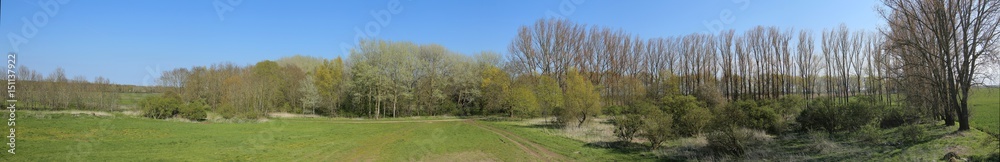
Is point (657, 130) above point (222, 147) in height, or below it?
above

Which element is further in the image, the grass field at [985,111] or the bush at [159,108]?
the bush at [159,108]

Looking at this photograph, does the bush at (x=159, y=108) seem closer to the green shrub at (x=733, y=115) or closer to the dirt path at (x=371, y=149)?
the dirt path at (x=371, y=149)

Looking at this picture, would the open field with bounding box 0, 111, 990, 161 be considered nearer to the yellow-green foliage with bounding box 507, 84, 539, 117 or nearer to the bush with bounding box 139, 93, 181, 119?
the bush with bounding box 139, 93, 181, 119

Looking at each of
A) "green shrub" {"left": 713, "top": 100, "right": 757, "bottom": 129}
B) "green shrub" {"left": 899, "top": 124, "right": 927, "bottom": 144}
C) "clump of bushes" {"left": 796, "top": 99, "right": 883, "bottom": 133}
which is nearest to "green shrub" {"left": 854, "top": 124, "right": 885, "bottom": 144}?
"green shrub" {"left": 899, "top": 124, "right": 927, "bottom": 144}

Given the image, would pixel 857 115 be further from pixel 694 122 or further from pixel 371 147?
pixel 371 147

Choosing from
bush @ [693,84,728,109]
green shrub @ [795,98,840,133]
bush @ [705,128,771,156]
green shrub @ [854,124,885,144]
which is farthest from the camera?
bush @ [693,84,728,109]

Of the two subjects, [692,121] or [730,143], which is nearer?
[730,143]

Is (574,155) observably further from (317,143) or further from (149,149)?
(149,149)

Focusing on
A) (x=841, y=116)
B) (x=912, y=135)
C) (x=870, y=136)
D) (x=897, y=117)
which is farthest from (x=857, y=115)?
(x=912, y=135)

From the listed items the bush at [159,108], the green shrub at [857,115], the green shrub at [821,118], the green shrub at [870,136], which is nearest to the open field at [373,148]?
the green shrub at [870,136]

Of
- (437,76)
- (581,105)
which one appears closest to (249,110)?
(437,76)

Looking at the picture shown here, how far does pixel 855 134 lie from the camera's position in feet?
57.7

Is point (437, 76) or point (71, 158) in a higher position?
point (437, 76)

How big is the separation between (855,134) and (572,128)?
1278 centimetres
